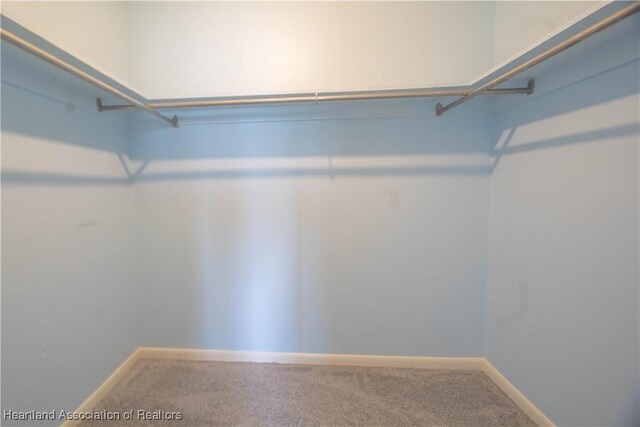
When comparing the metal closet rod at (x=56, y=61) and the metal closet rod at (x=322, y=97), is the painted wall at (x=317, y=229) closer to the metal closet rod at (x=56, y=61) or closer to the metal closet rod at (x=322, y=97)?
the metal closet rod at (x=322, y=97)

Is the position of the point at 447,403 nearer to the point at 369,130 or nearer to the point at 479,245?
the point at 479,245

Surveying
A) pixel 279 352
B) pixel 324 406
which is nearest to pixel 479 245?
pixel 324 406

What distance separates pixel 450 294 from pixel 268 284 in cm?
137

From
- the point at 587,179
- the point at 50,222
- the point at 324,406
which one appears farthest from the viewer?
the point at 324,406

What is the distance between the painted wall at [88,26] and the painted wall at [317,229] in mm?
454

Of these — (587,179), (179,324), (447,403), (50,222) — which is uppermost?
(587,179)

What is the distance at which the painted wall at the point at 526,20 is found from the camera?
1.18m

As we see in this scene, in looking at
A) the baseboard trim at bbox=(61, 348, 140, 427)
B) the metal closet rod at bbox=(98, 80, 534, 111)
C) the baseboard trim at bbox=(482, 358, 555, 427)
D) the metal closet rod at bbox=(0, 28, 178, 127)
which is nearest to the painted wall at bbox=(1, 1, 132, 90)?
the metal closet rod at bbox=(0, 28, 178, 127)

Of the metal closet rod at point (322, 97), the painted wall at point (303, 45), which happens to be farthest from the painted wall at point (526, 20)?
the metal closet rod at point (322, 97)

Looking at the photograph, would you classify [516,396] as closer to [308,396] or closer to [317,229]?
Result: [308,396]

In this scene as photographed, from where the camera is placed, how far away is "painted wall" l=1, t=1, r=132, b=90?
43.5 inches

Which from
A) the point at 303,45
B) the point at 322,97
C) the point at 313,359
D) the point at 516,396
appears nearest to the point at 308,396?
the point at 313,359

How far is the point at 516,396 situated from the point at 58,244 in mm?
2819

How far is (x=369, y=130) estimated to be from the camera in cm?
161
